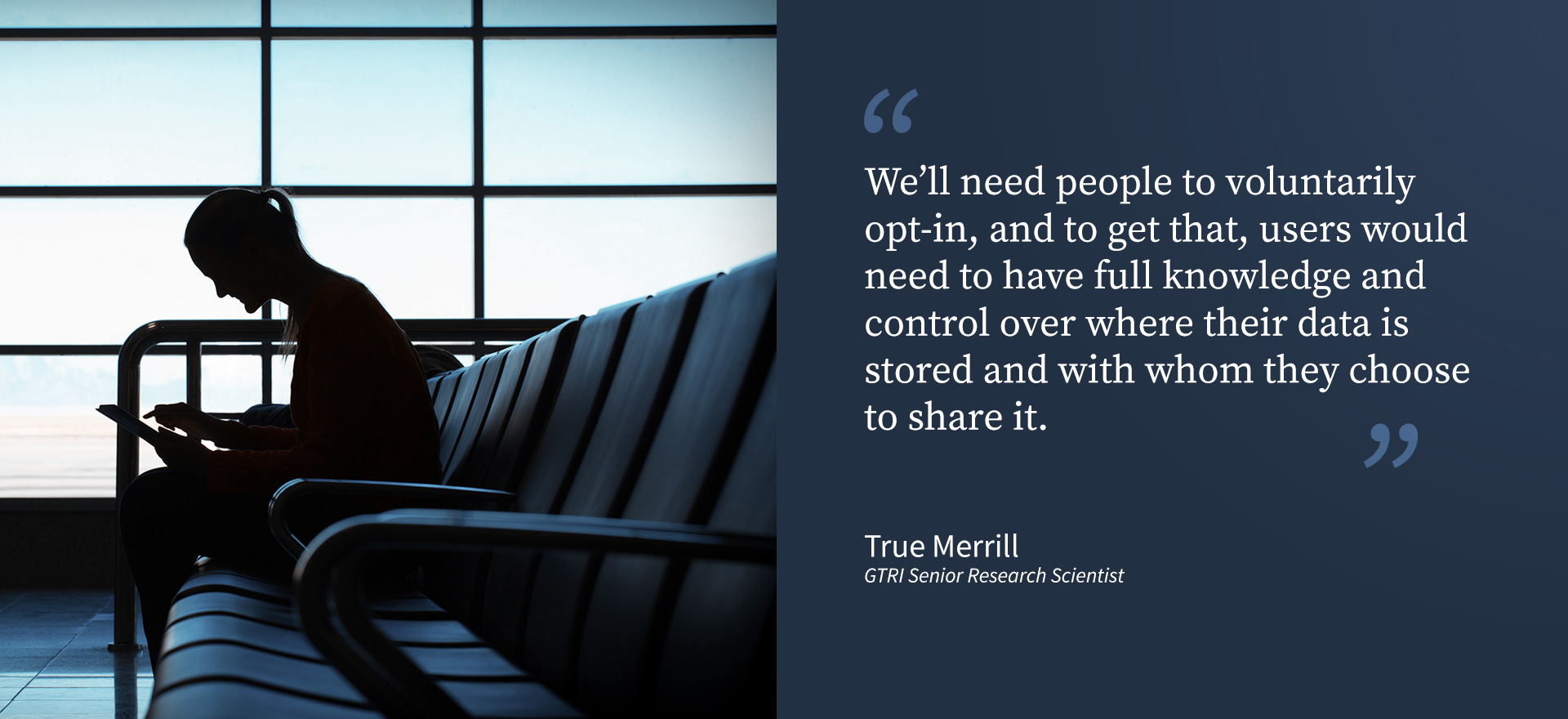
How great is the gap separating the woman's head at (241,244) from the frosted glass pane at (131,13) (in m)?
3.34

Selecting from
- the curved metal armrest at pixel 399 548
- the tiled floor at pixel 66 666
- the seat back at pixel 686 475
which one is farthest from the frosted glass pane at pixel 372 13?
the curved metal armrest at pixel 399 548

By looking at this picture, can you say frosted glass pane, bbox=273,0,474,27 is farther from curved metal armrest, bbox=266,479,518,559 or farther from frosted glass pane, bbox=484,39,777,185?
curved metal armrest, bbox=266,479,518,559

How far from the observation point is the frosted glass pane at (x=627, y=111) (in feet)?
15.7

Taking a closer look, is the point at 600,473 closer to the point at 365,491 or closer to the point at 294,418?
the point at 365,491

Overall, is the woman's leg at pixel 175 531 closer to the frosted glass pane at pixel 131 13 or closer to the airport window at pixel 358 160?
the airport window at pixel 358 160

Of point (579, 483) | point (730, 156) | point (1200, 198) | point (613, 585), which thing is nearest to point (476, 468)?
point (579, 483)

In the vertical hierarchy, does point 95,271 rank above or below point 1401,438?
above

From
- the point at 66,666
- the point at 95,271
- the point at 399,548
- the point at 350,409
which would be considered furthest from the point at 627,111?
the point at 399,548

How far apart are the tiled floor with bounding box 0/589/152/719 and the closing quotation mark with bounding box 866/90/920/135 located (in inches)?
75.5

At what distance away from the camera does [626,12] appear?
4828mm

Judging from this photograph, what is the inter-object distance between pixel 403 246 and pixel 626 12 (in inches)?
56.3

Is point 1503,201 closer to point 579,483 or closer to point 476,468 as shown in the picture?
point 579,483

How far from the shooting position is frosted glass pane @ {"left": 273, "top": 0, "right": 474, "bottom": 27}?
15.2 feet

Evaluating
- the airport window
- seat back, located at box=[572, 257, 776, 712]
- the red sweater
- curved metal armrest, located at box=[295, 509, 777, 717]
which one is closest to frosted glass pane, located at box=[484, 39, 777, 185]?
the airport window
